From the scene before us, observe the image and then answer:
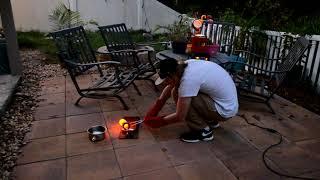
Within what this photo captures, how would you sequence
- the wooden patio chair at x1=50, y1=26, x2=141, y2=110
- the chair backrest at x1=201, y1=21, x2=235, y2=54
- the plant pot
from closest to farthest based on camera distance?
the wooden patio chair at x1=50, y1=26, x2=141, y2=110
the plant pot
the chair backrest at x1=201, y1=21, x2=235, y2=54

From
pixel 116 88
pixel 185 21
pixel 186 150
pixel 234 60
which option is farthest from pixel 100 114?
pixel 185 21

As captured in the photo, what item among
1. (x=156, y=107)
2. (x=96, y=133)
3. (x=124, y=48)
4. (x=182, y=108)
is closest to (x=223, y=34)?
(x=124, y=48)

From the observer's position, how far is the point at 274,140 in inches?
128

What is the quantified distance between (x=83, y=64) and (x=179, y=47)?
4.81 feet

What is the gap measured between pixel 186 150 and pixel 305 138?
1358 millimetres

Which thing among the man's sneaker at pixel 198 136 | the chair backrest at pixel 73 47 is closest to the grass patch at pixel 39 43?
the chair backrest at pixel 73 47

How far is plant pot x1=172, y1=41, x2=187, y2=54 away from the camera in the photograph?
451 centimetres

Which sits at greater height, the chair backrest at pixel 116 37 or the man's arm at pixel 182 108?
the chair backrest at pixel 116 37

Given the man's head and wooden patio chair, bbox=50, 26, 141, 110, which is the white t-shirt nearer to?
the man's head

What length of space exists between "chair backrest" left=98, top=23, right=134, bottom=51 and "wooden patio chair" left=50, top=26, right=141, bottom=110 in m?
0.31

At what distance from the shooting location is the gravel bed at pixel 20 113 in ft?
9.66

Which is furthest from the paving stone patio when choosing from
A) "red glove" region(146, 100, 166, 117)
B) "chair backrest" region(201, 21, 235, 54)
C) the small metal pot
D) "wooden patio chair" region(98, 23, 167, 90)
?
"chair backrest" region(201, 21, 235, 54)

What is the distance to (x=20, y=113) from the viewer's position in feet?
13.1

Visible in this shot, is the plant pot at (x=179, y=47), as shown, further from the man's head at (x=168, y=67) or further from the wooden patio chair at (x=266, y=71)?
the man's head at (x=168, y=67)
